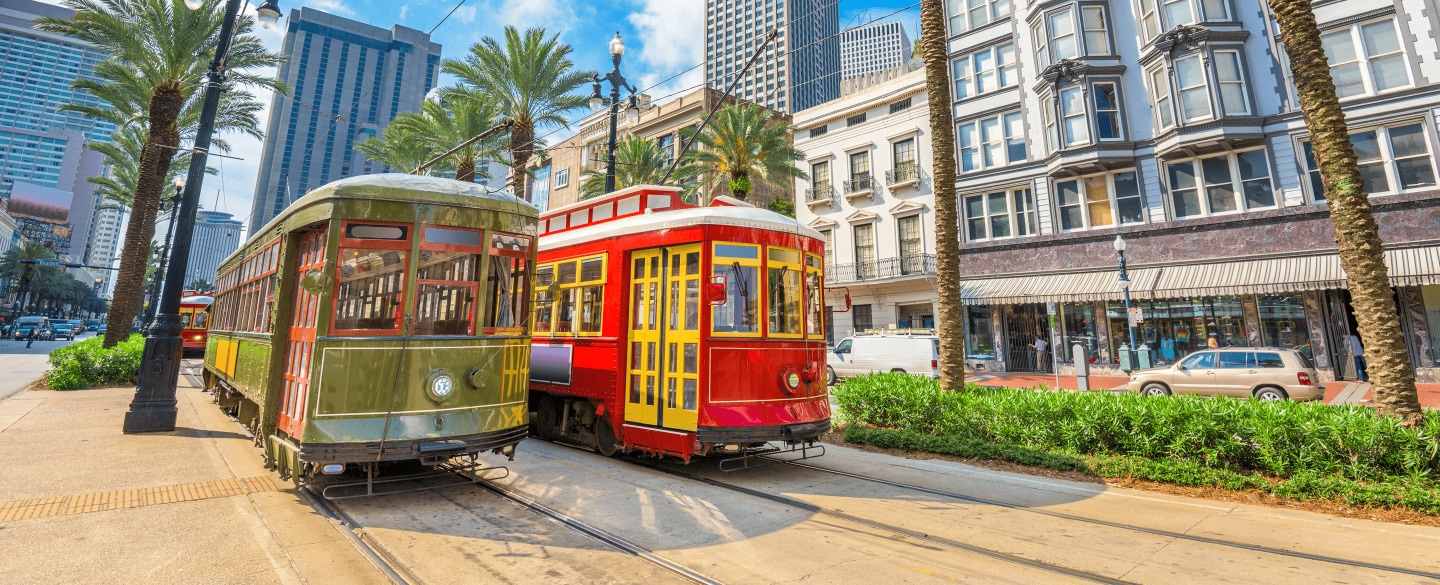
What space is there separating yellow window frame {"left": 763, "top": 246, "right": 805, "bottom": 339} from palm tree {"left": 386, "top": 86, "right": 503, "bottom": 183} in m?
18.8

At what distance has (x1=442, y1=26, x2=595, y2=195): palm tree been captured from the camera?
71.9 feet

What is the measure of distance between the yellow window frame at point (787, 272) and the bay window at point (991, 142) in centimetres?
2021

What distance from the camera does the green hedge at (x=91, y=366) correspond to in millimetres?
14555

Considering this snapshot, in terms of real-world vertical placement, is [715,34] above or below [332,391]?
above

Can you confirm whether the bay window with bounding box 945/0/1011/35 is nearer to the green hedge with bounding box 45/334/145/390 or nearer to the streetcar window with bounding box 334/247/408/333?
the streetcar window with bounding box 334/247/408/333

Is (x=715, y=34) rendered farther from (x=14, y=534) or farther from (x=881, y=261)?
(x=14, y=534)

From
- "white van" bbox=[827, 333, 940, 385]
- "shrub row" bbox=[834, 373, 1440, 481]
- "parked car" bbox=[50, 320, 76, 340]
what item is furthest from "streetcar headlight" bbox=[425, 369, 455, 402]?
"parked car" bbox=[50, 320, 76, 340]

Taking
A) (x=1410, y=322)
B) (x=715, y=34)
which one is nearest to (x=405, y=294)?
(x=1410, y=322)

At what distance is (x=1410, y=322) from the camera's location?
1686cm

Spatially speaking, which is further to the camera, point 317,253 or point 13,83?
point 13,83

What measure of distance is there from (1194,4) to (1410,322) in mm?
11801

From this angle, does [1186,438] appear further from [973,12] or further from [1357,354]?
[973,12]

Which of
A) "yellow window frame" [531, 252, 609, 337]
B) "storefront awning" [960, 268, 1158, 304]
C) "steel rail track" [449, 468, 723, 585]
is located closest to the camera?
"steel rail track" [449, 468, 723, 585]

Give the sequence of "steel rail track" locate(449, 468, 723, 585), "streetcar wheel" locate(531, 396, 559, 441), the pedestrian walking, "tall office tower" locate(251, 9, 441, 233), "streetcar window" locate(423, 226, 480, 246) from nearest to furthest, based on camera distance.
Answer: "steel rail track" locate(449, 468, 723, 585) → "streetcar window" locate(423, 226, 480, 246) → "streetcar wheel" locate(531, 396, 559, 441) → the pedestrian walking → "tall office tower" locate(251, 9, 441, 233)
